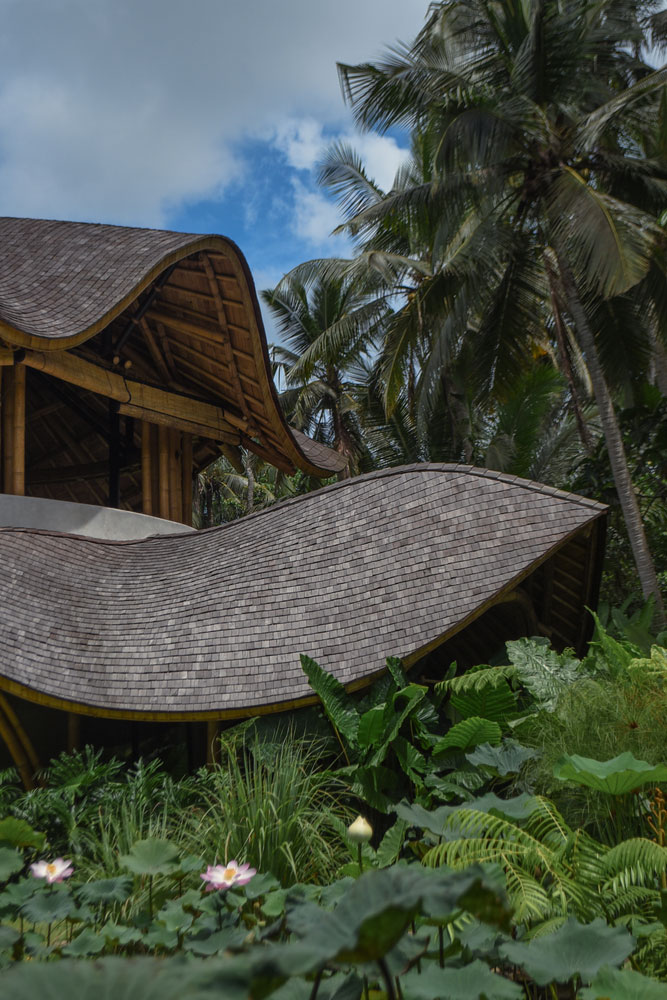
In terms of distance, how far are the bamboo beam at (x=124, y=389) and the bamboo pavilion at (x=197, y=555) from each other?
0.03 m

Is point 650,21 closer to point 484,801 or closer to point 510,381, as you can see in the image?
point 510,381

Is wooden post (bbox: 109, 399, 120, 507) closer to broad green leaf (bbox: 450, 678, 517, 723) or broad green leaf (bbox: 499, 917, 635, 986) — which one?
broad green leaf (bbox: 450, 678, 517, 723)

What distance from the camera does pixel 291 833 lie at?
4566 millimetres

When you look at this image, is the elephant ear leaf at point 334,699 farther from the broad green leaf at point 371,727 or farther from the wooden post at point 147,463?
the wooden post at point 147,463

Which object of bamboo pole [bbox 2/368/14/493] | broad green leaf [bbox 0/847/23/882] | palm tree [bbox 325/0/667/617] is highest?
palm tree [bbox 325/0/667/617]

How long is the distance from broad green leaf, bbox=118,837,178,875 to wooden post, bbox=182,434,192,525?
26.5 feet

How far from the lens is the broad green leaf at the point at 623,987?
2.27 m

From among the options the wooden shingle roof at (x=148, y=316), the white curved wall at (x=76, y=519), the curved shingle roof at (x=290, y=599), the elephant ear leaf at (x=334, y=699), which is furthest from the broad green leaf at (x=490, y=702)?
the wooden shingle roof at (x=148, y=316)

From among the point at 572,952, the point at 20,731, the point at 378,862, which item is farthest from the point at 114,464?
the point at 572,952

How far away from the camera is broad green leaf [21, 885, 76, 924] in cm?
293

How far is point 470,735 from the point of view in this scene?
5121mm

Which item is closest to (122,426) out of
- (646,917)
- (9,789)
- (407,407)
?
(9,789)

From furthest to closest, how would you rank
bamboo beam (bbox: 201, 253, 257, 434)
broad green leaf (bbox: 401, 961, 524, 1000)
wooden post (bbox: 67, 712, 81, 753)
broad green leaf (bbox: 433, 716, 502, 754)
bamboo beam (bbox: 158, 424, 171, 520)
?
bamboo beam (bbox: 158, 424, 171, 520), bamboo beam (bbox: 201, 253, 257, 434), wooden post (bbox: 67, 712, 81, 753), broad green leaf (bbox: 433, 716, 502, 754), broad green leaf (bbox: 401, 961, 524, 1000)

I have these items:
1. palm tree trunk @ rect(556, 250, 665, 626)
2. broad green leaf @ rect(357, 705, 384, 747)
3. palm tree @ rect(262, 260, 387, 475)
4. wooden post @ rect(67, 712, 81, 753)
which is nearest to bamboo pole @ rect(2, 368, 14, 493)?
wooden post @ rect(67, 712, 81, 753)
